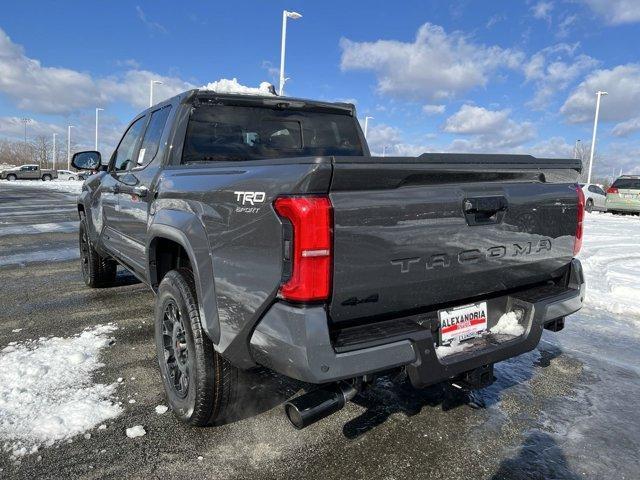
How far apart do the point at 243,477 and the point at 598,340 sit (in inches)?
140

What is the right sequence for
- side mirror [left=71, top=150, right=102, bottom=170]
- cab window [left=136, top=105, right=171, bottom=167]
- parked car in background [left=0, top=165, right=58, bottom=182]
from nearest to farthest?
cab window [left=136, top=105, right=171, bottom=167] < side mirror [left=71, top=150, right=102, bottom=170] < parked car in background [left=0, top=165, right=58, bottom=182]

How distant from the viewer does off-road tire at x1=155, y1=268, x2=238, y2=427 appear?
2496mm

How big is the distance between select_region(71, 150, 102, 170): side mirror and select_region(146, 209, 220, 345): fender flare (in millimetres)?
3055

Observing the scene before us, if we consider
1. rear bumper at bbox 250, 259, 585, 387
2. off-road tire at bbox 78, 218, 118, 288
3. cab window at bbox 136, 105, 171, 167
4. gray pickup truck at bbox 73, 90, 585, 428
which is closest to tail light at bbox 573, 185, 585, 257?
gray pickup truck at bbox 73, 90, 585, 428

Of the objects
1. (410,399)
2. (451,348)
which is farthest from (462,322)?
(410,399)

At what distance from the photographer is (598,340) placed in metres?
4.34

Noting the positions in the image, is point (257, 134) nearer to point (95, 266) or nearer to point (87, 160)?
point (87, 160)

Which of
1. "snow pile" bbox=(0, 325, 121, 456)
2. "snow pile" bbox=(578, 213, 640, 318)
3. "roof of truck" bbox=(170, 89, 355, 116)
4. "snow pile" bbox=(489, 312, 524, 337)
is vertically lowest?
"snow pile" bbox=(0, 325, 121, 456)

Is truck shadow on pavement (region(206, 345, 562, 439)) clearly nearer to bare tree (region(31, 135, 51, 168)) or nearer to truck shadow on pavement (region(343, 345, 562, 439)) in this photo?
truck shadow on pavement (region(343, 345, 562, 439))

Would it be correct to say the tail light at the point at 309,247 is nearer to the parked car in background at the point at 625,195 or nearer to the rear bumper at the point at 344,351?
the rear bumper at the point at 344,351

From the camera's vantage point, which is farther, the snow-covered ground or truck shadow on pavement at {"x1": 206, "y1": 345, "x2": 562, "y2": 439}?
the snow-covered ground

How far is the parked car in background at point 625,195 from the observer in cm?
1919

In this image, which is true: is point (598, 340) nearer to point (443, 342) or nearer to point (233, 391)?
point (443, 342)

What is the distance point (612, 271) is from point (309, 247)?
22.3ft
